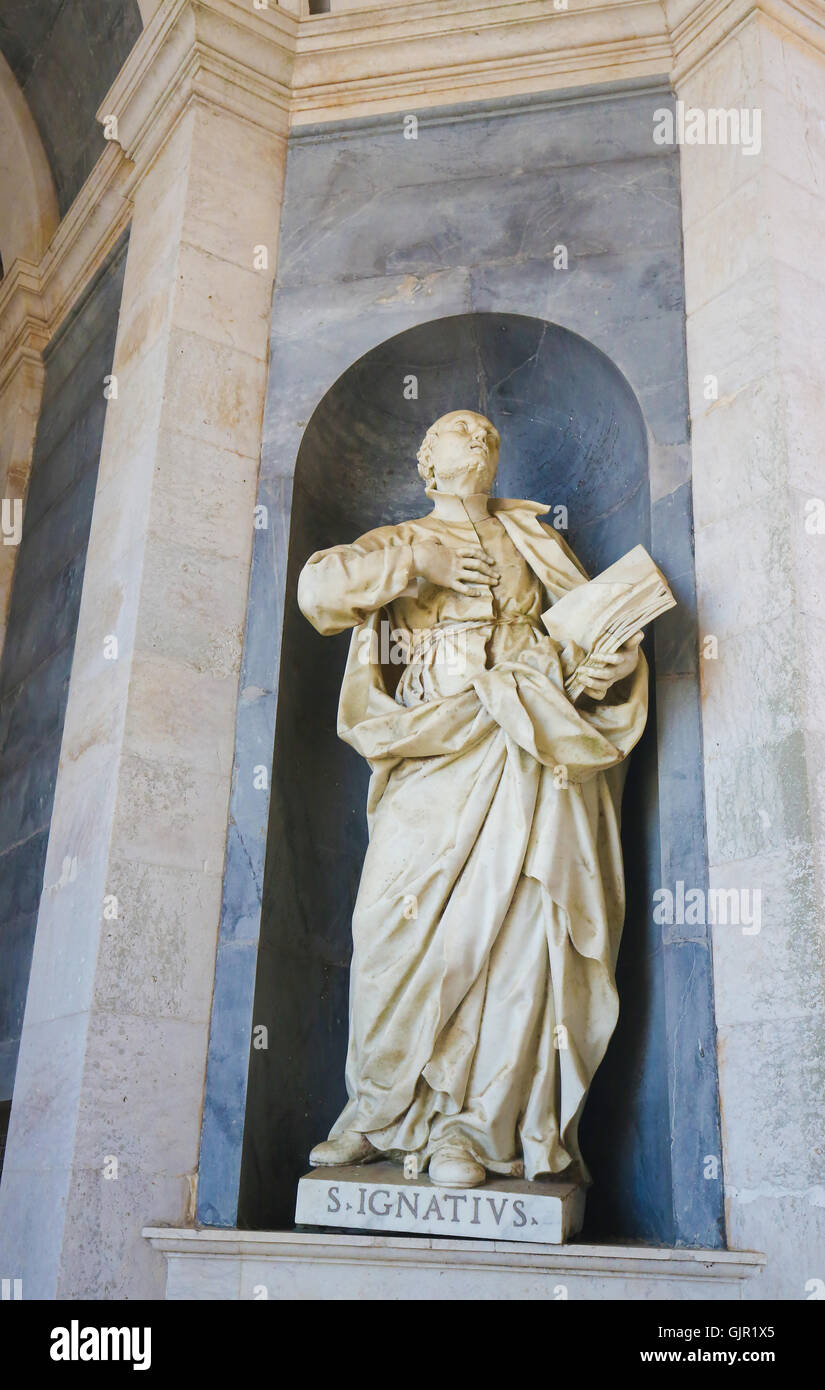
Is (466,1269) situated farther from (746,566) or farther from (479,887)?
(746,566)

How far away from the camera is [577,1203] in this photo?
4.57 meters

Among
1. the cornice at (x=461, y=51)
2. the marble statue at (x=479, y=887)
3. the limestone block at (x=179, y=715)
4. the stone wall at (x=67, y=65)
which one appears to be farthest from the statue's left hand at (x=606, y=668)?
the stone wall at (x=67, y=65)

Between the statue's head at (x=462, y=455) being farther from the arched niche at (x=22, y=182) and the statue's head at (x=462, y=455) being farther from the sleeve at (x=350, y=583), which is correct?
the arched niche at (x=22, y=182)

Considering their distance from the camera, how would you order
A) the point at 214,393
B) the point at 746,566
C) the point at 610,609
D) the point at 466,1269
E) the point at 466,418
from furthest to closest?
1. the point at 214,393
2. the point at 466,418
3. the point at 746,566
4. the point at 610,609
5. the point at 466,1269

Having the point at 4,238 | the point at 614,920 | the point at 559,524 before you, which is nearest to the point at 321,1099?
the point at 614,920

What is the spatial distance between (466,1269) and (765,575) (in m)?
2.51

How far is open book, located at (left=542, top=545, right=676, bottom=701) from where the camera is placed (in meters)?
4.79

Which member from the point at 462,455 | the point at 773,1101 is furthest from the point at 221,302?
the point at 773,1101

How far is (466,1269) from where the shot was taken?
4.17 m

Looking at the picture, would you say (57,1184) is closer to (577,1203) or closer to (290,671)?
(577,1203)

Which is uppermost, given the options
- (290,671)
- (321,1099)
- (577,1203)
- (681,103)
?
(681,103)

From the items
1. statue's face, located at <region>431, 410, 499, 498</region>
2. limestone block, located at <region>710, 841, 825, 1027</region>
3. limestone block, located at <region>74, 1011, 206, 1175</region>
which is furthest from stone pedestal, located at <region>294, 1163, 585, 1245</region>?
statue's face, located at <region>431, 410, 499, 498</region>
